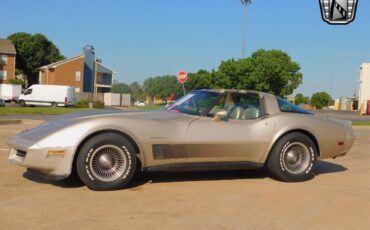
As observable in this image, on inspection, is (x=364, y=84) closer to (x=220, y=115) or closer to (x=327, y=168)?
(x=327, y=168)

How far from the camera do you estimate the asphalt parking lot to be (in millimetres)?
4207

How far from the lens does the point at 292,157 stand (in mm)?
6449

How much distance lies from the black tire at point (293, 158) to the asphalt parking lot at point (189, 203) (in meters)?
0.13

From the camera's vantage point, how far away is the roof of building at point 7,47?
72.2 meters

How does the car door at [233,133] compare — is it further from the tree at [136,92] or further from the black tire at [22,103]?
the tree at [136,92]

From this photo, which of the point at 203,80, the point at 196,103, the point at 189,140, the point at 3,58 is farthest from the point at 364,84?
the point at 189,140

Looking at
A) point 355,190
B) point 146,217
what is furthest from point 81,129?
point 355,190

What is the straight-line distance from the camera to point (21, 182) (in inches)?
224

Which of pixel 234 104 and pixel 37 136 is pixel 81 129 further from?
pixel 234 104

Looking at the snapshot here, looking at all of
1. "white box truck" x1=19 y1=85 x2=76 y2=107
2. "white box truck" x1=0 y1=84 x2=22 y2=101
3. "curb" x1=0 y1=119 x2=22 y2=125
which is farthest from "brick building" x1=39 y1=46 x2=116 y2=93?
"curb" x1=0 y1=119 x2=22 y2=125

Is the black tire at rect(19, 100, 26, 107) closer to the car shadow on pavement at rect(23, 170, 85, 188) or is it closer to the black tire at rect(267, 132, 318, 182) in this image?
the car shadow on pavement at rect(23, 170, 85, 188)

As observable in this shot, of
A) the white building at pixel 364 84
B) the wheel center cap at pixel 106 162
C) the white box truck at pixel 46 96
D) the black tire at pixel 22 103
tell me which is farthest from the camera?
the white building at pixel 364 84

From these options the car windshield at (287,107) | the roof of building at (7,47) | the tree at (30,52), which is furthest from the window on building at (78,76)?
the car windshield at (287,107)

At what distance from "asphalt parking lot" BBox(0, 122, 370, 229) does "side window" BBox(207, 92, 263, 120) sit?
2.87 feet
